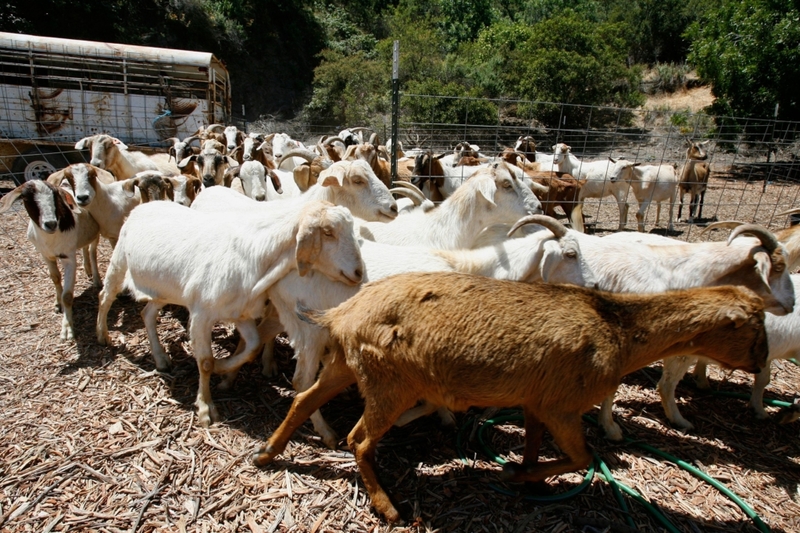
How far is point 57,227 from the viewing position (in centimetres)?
564

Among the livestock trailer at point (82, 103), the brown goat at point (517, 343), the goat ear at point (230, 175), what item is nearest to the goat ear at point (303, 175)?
the goat ear at point (230, 175)

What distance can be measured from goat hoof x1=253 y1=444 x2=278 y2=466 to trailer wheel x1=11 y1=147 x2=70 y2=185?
11.7 meters

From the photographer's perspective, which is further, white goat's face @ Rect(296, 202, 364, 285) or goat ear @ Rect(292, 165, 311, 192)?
goat ear @ Rect(292, 165, 311, 192)

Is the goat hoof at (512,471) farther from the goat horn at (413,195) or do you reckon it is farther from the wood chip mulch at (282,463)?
the goat horn at (413,195)

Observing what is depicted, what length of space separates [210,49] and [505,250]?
36.2 metres

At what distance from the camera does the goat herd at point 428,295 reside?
295 centimetres

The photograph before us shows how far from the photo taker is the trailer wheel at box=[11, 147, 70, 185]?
12.2m

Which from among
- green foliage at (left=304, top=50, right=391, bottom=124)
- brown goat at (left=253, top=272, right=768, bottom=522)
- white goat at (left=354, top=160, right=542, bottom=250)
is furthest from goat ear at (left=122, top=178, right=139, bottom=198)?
green foliage at (left=304, top=50, right=391, bottom=124)

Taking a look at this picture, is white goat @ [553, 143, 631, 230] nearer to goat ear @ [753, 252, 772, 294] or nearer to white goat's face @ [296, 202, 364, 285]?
goat ear @ [753, 252, 772, 294]

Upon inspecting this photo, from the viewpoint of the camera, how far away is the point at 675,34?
39094mm

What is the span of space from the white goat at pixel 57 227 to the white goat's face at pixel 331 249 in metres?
3.30

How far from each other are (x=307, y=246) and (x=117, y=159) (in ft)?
24.0

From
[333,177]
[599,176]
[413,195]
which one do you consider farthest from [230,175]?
[599,176]

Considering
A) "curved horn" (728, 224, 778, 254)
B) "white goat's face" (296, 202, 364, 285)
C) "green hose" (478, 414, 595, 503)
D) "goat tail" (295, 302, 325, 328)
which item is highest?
"curved horn" (728, 224, 778, 254)
